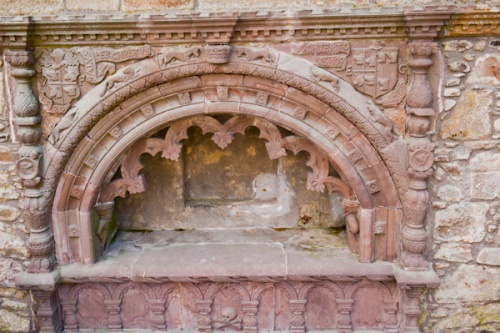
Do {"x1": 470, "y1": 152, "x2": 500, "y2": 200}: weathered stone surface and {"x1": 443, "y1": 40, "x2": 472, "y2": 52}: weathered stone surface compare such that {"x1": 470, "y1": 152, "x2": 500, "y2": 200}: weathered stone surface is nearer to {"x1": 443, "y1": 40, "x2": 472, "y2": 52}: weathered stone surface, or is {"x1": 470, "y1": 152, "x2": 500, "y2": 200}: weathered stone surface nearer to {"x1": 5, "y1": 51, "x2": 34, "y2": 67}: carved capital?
{"x1": 443, "y1": 40, "x2": 472, "y2": 52}: weathered stone surface

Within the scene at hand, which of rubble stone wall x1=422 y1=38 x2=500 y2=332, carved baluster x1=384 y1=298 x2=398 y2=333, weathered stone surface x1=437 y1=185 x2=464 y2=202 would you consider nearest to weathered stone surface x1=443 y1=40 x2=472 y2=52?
rubble stone wall x1=422 y1=38 x2=500 y2=332

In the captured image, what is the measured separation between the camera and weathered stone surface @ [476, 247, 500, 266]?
12.6 ft

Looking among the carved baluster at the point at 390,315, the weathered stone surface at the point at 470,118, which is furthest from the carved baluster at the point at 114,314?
the weathered stone surface at the point at 470,118

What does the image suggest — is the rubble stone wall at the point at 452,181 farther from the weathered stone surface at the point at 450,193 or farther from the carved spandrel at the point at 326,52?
the carved spandrel at the point at 326,52

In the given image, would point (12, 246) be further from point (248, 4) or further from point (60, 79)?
point (248, 4)

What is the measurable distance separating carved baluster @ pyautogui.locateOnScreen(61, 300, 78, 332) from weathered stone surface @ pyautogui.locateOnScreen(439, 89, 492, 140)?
3268 mm

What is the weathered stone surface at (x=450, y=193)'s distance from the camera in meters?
3.76

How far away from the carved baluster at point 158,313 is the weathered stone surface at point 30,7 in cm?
239

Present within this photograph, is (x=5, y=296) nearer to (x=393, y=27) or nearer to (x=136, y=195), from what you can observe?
(x=136, y=195)

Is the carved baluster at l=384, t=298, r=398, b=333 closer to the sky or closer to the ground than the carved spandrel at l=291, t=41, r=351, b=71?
closer to the ground

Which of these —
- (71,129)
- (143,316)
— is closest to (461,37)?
(71,129)

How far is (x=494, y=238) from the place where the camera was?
3.83m

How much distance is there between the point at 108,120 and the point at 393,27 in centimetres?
219

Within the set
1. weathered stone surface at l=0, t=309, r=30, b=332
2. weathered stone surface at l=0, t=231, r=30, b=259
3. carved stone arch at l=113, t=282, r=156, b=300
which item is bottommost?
weathered stone surface at l=0, t=309, r=30, b=332
